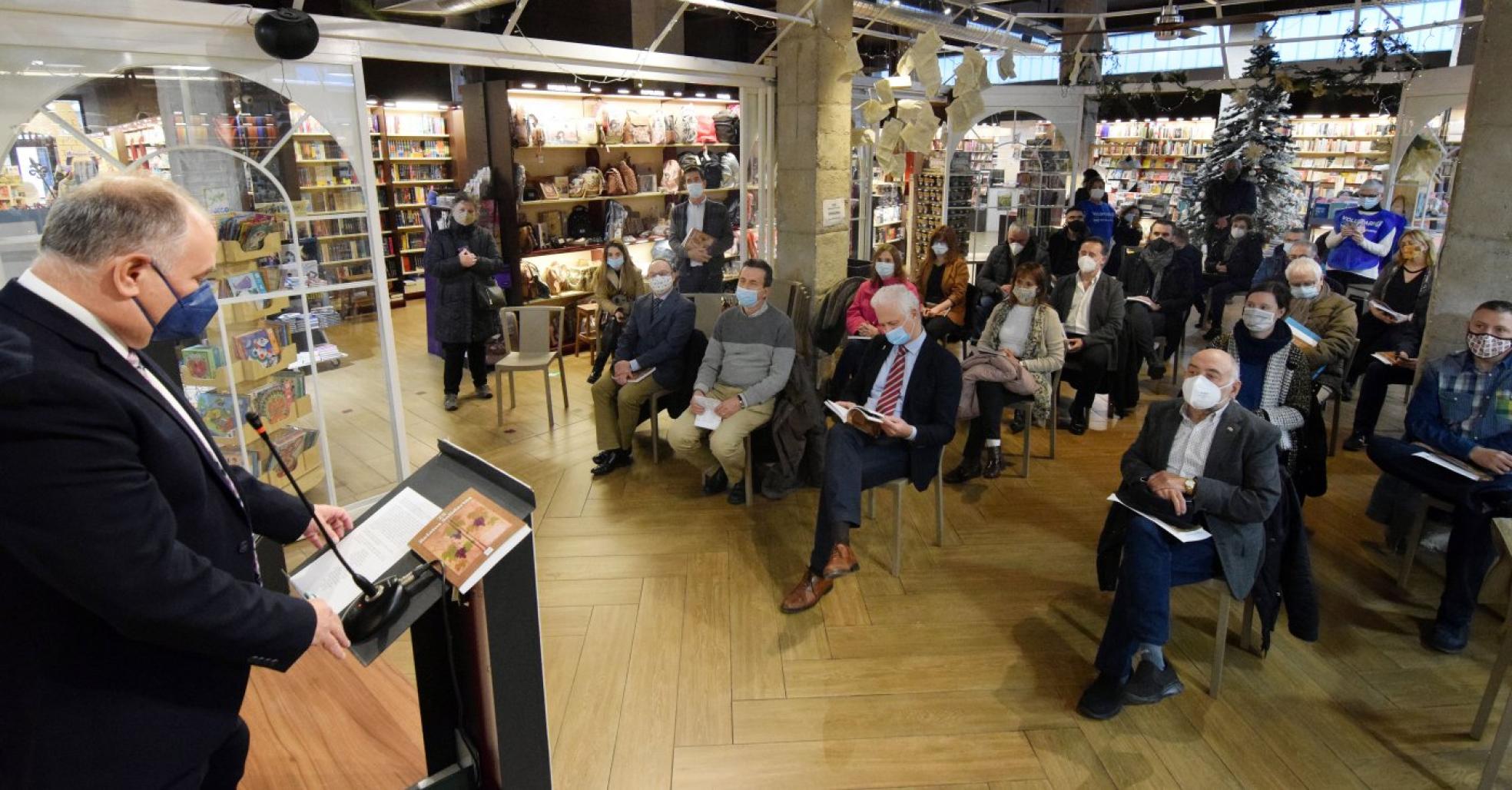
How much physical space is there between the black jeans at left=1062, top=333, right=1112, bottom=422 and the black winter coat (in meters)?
4.14

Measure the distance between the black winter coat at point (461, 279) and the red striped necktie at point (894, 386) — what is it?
11.5 ft

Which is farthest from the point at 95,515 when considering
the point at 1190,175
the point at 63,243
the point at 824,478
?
the point at 1190,175

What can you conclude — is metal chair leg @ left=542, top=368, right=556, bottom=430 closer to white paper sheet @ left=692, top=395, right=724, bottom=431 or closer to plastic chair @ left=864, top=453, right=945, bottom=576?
white paper sheet @ left=692, top=395, right=724, bottom=431

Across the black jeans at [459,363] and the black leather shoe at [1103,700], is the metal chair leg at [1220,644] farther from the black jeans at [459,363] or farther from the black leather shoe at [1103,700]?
the black jeans at [459,363]

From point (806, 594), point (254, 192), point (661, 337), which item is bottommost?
point (806, 594)

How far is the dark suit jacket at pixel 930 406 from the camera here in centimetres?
387

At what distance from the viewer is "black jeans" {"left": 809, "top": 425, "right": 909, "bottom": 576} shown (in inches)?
147

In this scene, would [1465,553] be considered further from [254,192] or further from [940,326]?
[254,192]

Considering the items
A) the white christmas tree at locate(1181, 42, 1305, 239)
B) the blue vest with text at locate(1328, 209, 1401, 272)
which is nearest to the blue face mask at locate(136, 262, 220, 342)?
the blue vest with text at locate(1328, 209, 1401, 272)

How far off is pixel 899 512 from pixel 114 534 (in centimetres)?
306

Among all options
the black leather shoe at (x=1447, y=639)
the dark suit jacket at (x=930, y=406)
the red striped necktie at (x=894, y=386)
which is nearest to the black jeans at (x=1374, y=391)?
the black leather shoe at (x=1447, y=639)

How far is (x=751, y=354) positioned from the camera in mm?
4715

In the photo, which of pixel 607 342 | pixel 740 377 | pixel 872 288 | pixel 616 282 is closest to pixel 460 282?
pixel 616 282

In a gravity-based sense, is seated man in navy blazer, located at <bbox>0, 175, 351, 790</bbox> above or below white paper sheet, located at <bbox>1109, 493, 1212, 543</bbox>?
above
